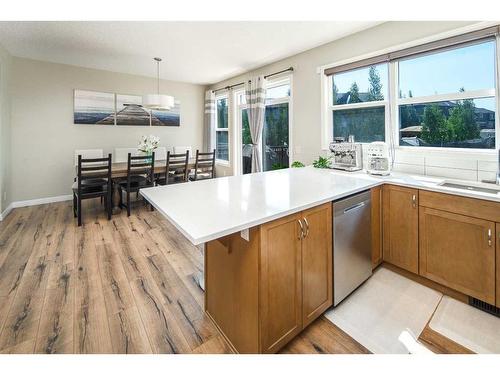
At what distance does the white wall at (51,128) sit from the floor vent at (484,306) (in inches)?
225

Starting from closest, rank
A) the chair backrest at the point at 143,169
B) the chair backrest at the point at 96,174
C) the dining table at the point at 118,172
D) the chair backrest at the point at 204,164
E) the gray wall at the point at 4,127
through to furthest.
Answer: the chair backrest at the point at 96,174
the gray wall at the point at 4,127
the dining table at the point at 118,172
the chair backrest at the point at 143,169
the chair backrest at the point at 204,164

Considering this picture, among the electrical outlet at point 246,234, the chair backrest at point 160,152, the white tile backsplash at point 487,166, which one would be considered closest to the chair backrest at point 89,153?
the chair backrest at point 160,152

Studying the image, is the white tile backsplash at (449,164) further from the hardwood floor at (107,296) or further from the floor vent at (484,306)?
the hardwood floor at (107,296)

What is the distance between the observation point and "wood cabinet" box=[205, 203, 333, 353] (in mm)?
1302

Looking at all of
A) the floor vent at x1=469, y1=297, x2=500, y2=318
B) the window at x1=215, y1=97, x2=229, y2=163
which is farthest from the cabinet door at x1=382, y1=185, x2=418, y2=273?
the window at x1=215, y1=97, x2=229, y2=163

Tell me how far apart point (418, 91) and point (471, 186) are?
108 centimetres

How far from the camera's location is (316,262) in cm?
161

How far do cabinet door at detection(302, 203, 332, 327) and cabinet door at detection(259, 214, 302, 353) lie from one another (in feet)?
0.20

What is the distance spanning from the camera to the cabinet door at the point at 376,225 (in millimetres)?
2203

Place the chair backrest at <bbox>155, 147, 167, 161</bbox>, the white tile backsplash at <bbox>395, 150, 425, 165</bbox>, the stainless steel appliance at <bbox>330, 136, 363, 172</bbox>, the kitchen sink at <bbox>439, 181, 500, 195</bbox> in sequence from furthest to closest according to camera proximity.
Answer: the chair backrest at <bbox>155, 147, 167, 161</bbox>
the stainless steel appliance at <bbox>330, 136, 363, 172</bbox>
the white tile backsplash at <bbox>395, 150, 425, 165</bbox>
the kitchen sink at <bbox>439, 181, 500, 195</bbox>

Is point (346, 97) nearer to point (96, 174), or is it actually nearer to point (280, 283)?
point (280, 283)

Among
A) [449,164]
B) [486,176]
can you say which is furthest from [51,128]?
[486,176]

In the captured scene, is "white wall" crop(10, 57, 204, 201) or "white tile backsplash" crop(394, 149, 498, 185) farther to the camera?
"white wall" crop(10, 57, 204, 201)

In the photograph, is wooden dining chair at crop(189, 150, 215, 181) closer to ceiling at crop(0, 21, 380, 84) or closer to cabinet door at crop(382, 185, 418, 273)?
ceiling at crop(0, 21, 380, 84)
